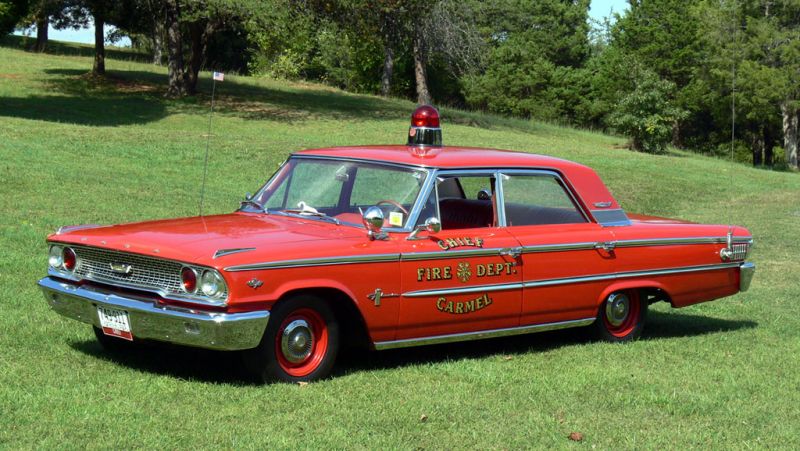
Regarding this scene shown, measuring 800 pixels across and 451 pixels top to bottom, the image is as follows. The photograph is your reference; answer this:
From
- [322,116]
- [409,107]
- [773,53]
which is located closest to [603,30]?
[773,53]

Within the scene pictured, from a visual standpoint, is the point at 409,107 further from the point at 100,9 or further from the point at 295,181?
the point at 295,181

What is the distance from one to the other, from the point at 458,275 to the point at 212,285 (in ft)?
5.87

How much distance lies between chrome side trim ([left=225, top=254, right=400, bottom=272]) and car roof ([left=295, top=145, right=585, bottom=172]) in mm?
899

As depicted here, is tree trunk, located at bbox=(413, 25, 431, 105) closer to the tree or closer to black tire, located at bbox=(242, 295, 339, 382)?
the tree

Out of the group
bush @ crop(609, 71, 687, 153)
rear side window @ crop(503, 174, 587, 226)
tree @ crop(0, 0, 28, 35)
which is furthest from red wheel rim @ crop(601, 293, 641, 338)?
bush @ crop(609, 71, 687, 153)

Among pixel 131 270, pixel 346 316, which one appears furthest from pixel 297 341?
pixel 131 270

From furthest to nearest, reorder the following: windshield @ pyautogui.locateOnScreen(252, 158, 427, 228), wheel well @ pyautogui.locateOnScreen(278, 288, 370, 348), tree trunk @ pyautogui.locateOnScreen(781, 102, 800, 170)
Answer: tree trunk @ pyautogui.locateOnScreen(781, 102, 800, 170) < windshield @ pyautogui.locateOnScreen(252, 158, 427, 228) < wheel well @ pyautogui.locateOnScreen(278, 288, 370, 348)

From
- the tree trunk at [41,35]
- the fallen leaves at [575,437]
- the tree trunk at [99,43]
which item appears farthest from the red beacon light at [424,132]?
the tree trunk at [41,35]

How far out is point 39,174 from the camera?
17.3 meters

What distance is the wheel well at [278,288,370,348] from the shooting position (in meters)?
6.66

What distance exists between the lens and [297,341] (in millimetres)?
6566

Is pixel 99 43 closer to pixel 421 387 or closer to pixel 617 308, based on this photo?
pixel 617 308

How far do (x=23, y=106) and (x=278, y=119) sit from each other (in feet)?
24.2

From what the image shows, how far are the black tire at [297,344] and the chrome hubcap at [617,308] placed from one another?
257cm
